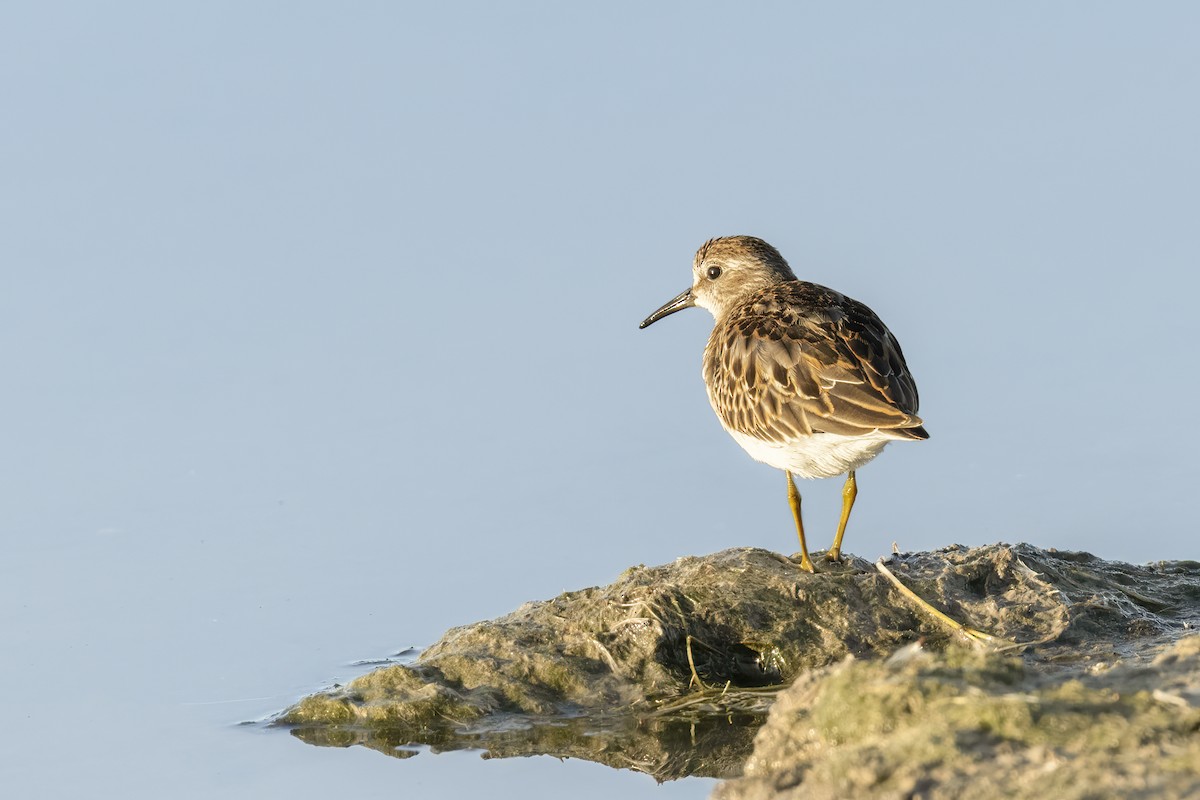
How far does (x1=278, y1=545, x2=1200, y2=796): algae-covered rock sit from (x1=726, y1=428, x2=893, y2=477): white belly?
1.55 ft

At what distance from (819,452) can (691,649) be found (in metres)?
1.20

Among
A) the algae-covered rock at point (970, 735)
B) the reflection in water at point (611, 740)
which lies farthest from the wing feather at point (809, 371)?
the algae-covered rock at point (970, 735)

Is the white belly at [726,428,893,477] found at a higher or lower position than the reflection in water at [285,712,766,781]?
higher

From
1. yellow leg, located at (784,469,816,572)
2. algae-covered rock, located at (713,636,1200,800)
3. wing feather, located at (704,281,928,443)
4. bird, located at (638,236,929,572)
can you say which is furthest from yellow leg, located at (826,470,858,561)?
algae-covered rock, located at (713,636,1200,800)

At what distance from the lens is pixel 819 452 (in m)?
7.18

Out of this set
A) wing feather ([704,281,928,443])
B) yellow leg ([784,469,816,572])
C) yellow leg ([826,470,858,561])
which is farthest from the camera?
yellow leg ([826,470,858,561])

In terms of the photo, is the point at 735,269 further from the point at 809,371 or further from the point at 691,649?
the point at 691,649

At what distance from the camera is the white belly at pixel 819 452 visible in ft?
23.0

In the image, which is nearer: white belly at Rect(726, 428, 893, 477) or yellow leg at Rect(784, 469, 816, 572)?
white belly at Rect(726, 428, 893, 477)

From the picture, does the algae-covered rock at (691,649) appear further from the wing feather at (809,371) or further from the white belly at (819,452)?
the wing feather at (809,371)

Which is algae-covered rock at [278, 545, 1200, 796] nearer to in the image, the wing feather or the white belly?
the white belly

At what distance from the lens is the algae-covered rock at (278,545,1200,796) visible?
630cm

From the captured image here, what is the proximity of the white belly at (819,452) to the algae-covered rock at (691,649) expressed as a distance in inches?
18.5

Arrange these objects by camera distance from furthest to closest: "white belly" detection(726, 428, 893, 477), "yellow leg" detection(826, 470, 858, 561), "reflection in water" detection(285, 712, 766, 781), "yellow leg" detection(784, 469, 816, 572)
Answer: "yellow leg" detection(826, 470, 858, 561) < "yellow leg" detection(784, 469, 816, 572) < "white belly" detection(726, 428, 893, 477) < "reflection in water" detection(285, 712, 766, 781)
